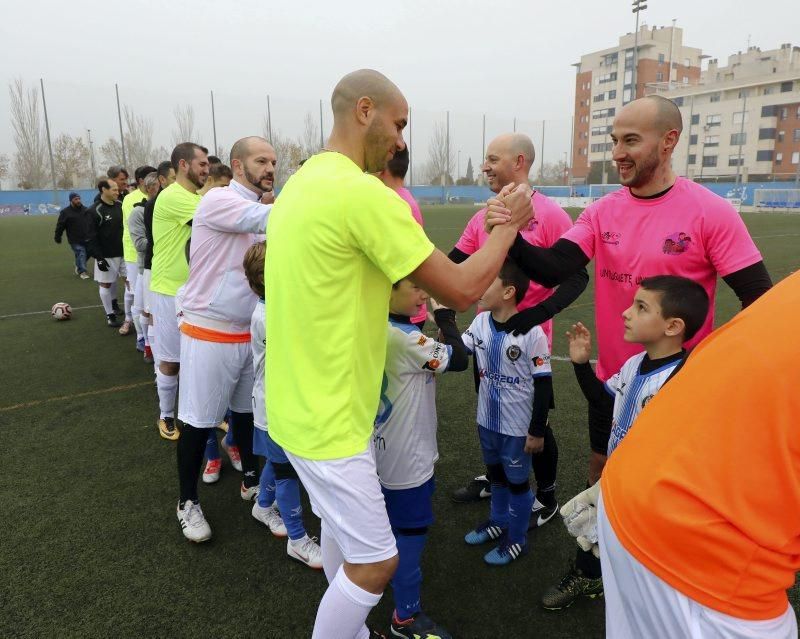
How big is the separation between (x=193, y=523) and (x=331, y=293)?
2.34 m

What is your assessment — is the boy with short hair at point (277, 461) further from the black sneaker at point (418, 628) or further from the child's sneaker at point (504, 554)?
the child's sneaker at point (504, 554)

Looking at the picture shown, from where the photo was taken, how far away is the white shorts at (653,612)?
119 cm

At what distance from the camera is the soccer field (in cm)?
280

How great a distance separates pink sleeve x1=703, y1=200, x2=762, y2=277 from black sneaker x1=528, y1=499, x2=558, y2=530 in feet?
6.15

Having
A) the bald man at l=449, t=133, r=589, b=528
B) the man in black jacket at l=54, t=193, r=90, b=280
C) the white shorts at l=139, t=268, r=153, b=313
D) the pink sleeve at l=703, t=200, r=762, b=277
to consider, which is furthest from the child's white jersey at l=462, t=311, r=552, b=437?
the man in black jacket at l=54, t=193, r=90, b=280

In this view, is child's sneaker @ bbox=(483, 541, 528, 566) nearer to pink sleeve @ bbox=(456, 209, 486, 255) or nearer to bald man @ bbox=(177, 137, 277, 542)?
bald man @ bbox=(177, 137, 277, 542)

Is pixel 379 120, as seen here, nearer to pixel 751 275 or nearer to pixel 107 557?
pixel 751 275

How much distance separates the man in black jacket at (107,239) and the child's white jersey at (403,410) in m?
7.91

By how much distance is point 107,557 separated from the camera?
3291 mm

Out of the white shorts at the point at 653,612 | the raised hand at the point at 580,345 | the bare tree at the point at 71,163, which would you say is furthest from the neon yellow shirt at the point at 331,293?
the bare tree at the point at 71,163

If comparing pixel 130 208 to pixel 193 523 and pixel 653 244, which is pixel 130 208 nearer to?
pixel 193 523

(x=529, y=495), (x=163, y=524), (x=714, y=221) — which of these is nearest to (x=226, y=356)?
(x=163, y=524)

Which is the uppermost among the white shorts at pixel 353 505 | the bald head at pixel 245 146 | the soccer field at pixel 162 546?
the bald head at pixel 245 146

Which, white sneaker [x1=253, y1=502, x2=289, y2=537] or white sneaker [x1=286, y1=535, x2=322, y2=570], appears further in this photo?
white sneaker [x1=253, y1=502, x2=289, y2=537]
